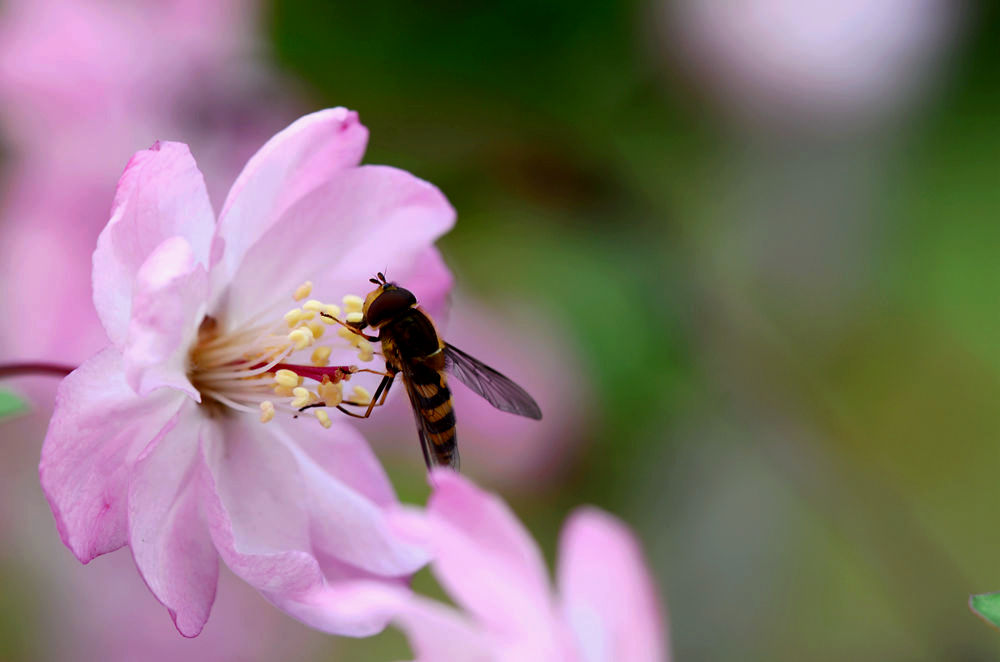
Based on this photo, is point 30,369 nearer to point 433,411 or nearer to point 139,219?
point 139,219

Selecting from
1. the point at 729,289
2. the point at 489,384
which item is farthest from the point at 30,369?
the point at 729,289

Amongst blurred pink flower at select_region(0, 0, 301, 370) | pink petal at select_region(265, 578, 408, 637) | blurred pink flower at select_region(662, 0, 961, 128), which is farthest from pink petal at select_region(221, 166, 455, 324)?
blurred pink flower at select_region(662, 0, 961, 128)

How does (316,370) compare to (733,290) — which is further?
(733,290)

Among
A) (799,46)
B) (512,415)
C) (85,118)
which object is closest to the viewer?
(85,118)

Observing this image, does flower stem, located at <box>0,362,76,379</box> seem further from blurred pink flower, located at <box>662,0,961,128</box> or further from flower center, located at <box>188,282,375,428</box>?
blurred pink flower, located at <box>662,0,961,128</box>

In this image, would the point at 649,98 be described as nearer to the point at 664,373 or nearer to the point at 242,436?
the point at 664,373

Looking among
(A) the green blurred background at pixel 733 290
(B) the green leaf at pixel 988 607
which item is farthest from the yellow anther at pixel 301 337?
(A) the green blurred background at pixel 733 290

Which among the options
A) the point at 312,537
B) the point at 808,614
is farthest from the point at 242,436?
the point at 808,614
